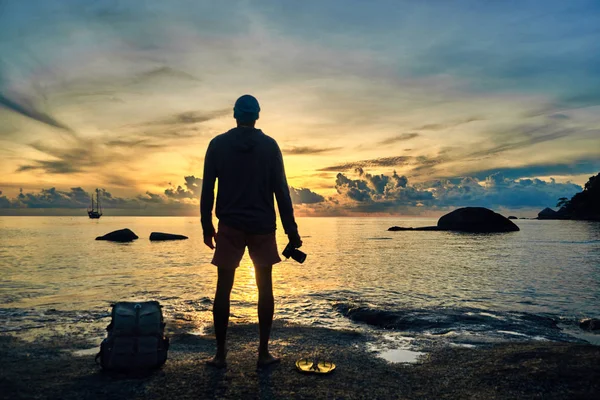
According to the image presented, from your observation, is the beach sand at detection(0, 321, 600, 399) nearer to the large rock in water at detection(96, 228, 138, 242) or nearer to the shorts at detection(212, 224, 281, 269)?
the shorts at detection(212, 224, 281, 269)

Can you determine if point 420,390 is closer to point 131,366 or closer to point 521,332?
point 131,366

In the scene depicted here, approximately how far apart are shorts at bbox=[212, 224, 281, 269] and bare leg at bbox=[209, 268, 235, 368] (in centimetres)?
13

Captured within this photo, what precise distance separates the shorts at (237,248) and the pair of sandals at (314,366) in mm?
1230

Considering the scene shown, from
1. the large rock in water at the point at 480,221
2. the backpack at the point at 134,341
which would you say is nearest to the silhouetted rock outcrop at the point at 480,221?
the large rock in water at the point at 480,221

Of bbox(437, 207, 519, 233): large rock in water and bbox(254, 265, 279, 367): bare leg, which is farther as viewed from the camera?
bbox(437, 207, 519, 233): large rock in water

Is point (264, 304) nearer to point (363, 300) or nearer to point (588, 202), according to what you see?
point (363, 300)

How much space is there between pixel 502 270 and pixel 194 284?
14296 mm

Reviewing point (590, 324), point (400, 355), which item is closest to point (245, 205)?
point (400, 355)

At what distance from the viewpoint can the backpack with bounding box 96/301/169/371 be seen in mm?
4352

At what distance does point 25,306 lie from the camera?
1012 centimetres

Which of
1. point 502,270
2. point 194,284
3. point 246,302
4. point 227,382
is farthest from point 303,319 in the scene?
point 502,270

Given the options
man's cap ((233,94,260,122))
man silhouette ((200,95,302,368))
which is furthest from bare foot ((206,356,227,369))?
man's cap ((233,94,260,122))

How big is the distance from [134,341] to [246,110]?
2860 millimetres

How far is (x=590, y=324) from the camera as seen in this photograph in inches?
326
